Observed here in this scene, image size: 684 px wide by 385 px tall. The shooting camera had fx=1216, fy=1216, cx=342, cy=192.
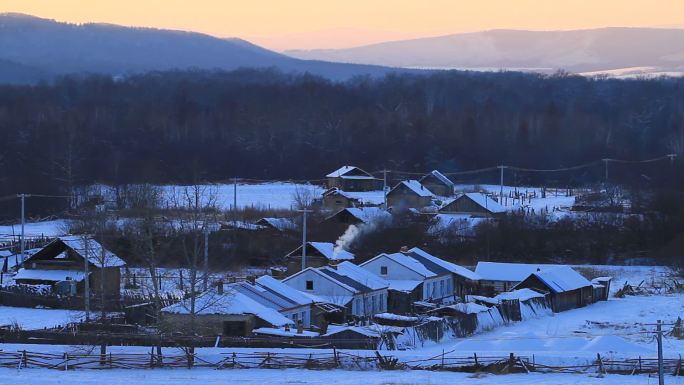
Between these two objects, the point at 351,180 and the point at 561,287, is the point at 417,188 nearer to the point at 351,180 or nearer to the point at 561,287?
the point at 351,180

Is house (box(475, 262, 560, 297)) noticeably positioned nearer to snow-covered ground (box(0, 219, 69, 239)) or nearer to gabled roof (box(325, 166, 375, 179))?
snow-covered ground (box(0, 219, 69, 239))

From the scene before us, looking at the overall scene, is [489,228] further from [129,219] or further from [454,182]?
[454,182]

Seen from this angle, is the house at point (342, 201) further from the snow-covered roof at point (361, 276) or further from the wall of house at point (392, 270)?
the snow-covered roof at point (361, 276)

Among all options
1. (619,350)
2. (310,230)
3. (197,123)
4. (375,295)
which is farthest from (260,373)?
(197,123)

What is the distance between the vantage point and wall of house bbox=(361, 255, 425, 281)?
33750 mm

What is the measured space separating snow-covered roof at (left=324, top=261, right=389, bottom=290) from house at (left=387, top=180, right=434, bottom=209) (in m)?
21.5

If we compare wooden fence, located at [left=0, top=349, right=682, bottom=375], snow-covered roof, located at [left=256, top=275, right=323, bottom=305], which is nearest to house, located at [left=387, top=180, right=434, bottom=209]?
snow-covered roof, located at [left=256, top=275, right=323, bottom=305]

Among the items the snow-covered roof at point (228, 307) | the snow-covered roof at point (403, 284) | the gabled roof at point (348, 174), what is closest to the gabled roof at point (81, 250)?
the snow-covered roof at point (403, 284)

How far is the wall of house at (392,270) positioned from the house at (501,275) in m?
2.68

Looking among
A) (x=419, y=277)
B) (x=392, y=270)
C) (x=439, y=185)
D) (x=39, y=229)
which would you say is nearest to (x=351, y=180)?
(x=439, y=185)

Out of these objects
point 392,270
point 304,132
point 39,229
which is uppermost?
point 304,132

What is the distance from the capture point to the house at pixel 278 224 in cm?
4559

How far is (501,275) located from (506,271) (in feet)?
0.83

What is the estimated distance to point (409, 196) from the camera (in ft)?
182
